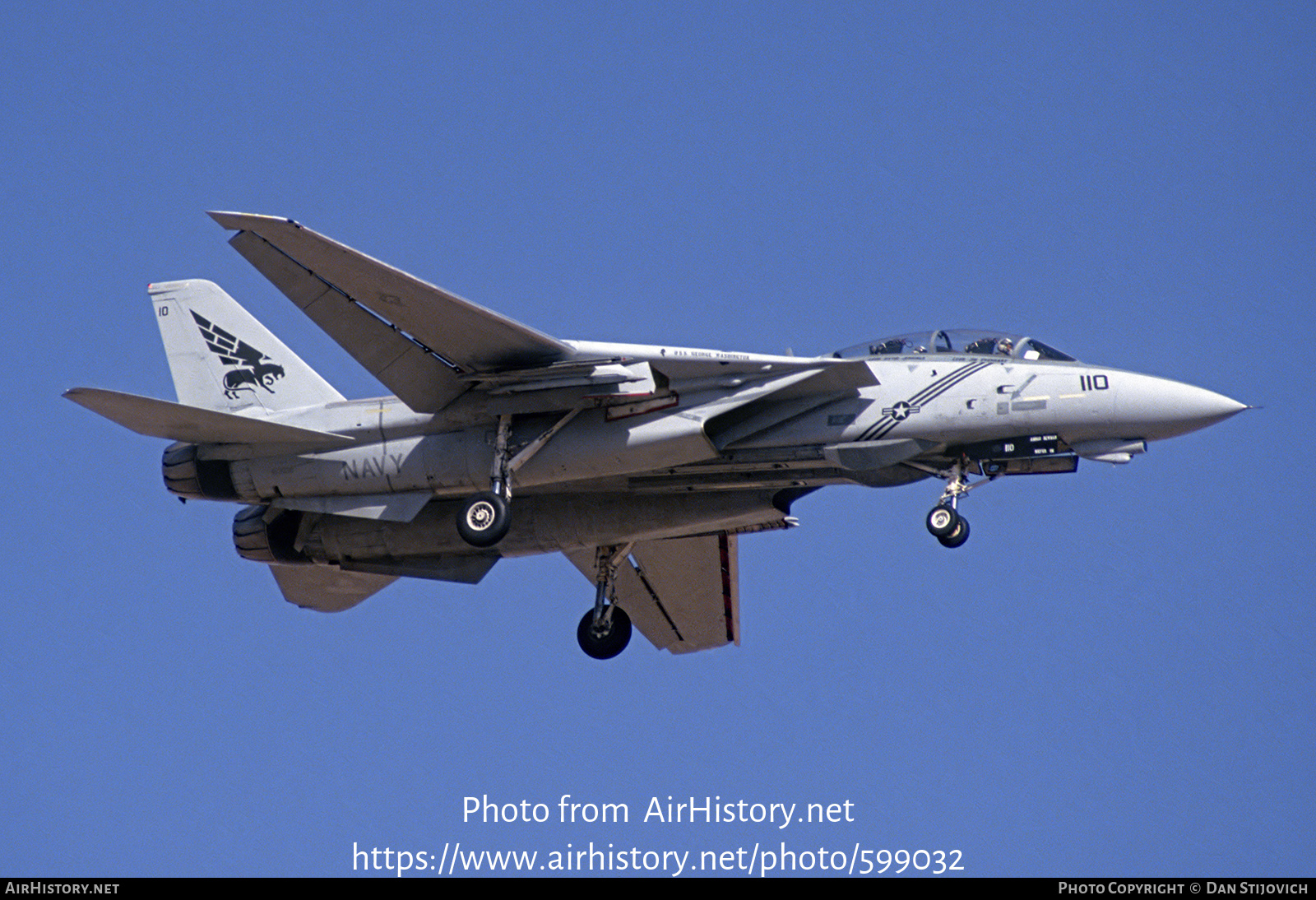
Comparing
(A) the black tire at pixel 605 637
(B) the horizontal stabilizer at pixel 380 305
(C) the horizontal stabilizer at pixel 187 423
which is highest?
(B) the horizontal stabilizer at pixel 380 305

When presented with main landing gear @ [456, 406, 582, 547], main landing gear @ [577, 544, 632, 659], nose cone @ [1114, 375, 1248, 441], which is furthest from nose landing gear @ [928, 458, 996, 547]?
main landing gear @ [577, 544, 632, 659]

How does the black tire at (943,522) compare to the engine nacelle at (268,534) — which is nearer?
the black tire at (943,522)

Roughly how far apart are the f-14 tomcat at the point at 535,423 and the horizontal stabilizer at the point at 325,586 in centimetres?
91

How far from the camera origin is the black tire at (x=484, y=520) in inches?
734

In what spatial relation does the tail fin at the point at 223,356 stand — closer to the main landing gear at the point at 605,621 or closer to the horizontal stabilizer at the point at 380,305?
the horizontal stabilizer at the point at 380,305

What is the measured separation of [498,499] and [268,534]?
148 inches

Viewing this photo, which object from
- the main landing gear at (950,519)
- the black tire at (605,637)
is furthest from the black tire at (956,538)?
the black tire at (605,637)

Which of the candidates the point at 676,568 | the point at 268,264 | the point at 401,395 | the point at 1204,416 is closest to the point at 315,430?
the point at 401,395

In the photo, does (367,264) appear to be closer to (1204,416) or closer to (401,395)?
(401,395)

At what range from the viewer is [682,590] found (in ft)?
76.0

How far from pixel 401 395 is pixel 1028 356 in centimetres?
691

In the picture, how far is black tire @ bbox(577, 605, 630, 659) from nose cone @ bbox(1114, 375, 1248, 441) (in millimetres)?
7499

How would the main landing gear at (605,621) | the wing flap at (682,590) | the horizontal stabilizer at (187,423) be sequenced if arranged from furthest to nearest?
1. the wing flap at (682,590)
2. the main landing gear at (605,621)
3. the horizontal stabilizer at (187,423)

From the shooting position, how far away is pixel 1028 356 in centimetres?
1806
